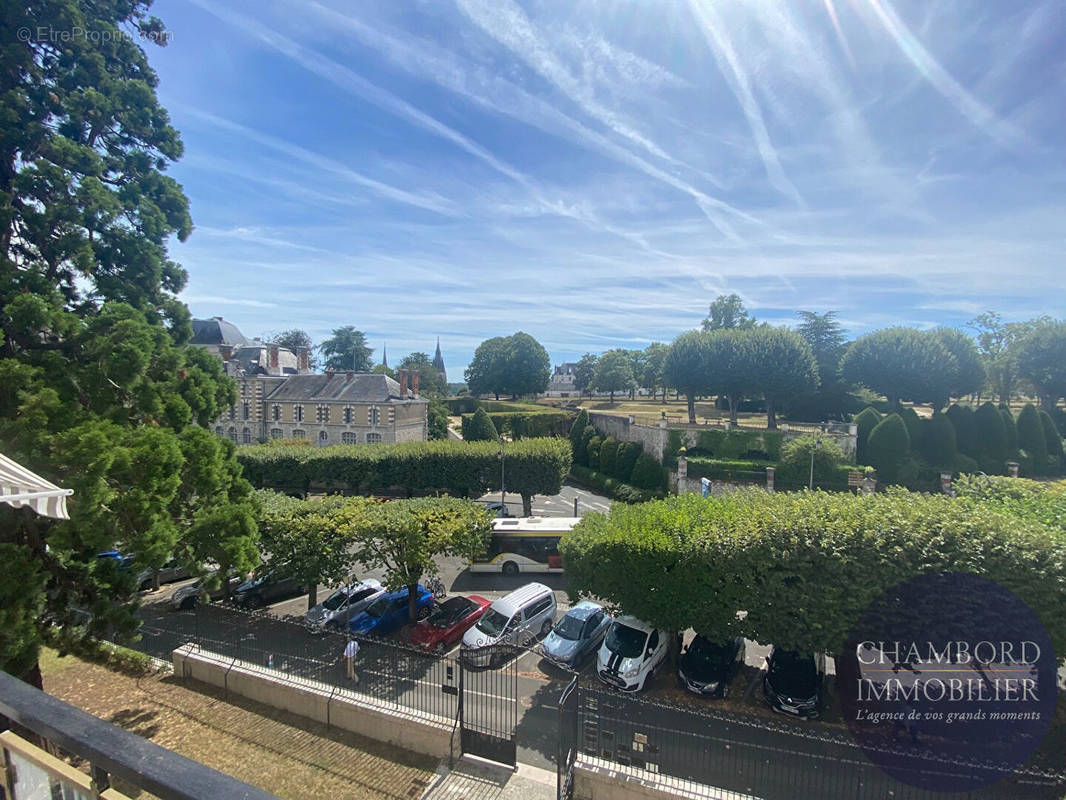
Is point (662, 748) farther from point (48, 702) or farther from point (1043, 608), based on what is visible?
point (48, 702)

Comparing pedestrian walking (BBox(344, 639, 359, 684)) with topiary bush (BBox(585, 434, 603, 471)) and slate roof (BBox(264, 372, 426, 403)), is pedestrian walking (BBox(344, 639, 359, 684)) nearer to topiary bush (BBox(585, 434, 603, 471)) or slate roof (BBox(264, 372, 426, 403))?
slate roof (BBox(264, 372, 426, 403))

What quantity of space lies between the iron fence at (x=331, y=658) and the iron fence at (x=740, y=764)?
2532 mm

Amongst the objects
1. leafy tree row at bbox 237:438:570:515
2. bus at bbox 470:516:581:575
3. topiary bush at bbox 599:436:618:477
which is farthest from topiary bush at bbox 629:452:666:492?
bus at bbox 470:516:581:575

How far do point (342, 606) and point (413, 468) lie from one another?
1389cm

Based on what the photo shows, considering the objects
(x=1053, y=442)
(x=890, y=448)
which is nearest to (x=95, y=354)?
(x=890, y=448)

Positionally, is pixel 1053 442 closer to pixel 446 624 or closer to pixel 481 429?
pixel 481 429

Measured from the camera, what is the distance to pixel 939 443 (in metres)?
30.4

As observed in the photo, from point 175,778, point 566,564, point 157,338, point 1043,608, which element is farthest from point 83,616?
point 1043,608

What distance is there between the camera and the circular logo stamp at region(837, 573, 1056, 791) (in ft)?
A: 30.6

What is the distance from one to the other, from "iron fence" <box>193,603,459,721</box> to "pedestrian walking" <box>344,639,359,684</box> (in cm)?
5

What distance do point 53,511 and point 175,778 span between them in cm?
470

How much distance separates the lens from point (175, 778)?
4.14ft

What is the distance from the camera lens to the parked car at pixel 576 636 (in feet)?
42.0

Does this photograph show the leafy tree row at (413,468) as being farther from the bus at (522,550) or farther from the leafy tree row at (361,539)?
the leafy tree row at (361,539)
